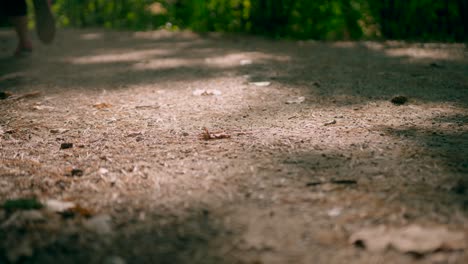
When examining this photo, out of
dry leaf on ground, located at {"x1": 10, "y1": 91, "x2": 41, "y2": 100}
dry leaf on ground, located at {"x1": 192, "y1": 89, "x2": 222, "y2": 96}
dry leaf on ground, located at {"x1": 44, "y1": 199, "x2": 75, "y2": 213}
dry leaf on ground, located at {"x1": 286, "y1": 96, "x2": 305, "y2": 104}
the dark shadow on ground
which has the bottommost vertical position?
the dark shadow on ground

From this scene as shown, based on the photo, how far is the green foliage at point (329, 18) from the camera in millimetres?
5025

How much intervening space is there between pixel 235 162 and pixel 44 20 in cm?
359

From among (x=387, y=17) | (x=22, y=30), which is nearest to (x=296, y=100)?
(x=387, y=17)

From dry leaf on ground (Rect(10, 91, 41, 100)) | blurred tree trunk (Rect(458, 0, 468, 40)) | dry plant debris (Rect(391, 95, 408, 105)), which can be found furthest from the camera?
blurred tree trunk (Rect(458, 0, 468, 40))

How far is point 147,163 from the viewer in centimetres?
178

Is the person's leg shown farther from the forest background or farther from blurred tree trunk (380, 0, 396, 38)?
blurred tree trunk (380, 0, 396, 38)

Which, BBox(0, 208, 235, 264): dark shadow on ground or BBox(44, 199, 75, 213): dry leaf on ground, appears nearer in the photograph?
BBox(0, 208, 235, 264): dark shadow on ground

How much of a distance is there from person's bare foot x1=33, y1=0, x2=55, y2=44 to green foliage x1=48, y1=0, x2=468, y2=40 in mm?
2335

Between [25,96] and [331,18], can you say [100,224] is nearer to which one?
[25,96]

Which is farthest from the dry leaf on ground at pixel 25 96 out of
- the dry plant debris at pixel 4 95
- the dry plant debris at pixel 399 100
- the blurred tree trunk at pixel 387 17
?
the blurred tree trunk at pixel 387 17

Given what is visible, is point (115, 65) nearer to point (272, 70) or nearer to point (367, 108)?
point (272, 70)

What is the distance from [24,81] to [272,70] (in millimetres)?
1986

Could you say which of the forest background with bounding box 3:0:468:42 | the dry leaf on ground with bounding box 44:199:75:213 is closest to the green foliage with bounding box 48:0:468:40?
the forest background with bounding box 3:0:468:42

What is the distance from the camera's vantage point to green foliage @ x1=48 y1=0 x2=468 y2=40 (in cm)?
503
